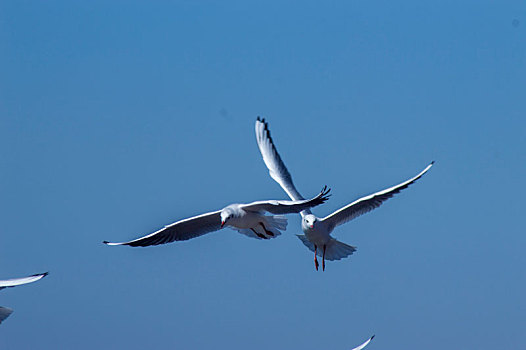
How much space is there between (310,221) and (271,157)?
2002 mm

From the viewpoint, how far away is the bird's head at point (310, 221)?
10078 millimetres

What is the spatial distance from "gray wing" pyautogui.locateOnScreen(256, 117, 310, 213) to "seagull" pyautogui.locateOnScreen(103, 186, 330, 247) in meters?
1.59

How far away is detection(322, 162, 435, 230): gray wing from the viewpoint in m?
9.67

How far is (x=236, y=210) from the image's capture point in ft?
31.5

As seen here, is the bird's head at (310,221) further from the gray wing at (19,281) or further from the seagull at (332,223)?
the gray wing at (19,281)

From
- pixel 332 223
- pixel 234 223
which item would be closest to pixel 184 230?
pixel 234 223

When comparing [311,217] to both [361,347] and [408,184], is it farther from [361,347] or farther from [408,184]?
[361,347]

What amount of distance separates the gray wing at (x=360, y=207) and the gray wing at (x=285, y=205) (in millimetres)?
956

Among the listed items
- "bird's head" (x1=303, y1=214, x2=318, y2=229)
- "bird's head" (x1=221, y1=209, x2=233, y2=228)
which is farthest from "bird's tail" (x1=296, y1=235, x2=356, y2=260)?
"bird's head" (x1=221, y1=209, x2=233, y2=228)

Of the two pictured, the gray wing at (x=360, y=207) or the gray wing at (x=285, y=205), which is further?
the gray wing at (x=360, y=207)

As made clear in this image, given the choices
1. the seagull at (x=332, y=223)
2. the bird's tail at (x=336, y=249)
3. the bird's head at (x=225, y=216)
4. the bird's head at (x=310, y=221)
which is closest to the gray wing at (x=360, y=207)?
the seagull at (x=332, y=223)

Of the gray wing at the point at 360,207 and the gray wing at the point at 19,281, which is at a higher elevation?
the gray wing at the point at 360,207

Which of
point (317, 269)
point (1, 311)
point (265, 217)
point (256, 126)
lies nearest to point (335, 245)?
point (317, 269)

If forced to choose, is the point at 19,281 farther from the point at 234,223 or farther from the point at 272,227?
the point at 272,227
